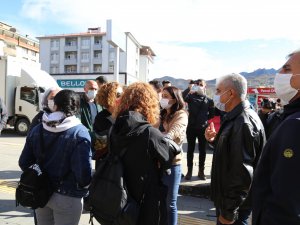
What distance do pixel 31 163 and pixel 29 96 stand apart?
12.1 meters

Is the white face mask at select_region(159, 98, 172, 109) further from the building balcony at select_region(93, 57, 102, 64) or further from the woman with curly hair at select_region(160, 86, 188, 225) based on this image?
the building balcony at select_region(93, 57, 102, 64)

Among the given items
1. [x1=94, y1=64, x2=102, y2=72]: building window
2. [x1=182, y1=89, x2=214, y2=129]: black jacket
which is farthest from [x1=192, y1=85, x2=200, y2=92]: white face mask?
[x1=94, y1=64, x2=102, y2=72]: building window

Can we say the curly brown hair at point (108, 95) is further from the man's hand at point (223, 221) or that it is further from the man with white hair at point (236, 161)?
the man's hand at point (223, 221)

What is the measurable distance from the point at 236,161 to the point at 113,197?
1.00 m

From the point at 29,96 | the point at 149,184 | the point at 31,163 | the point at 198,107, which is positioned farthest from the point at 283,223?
the point at 29,96

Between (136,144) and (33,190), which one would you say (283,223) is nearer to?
(136,144)

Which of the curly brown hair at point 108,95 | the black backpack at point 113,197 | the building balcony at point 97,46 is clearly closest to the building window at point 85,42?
the building balcony at point 97,46

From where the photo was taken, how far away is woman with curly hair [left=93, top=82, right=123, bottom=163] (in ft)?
12.2

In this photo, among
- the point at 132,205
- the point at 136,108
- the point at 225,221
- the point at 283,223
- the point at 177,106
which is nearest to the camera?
the point at 283,223

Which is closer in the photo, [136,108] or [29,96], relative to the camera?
[136,108]

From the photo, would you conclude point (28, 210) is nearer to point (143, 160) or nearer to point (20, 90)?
point (143, 160)

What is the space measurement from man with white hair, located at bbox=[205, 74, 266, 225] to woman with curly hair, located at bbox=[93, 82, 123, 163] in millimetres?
1390

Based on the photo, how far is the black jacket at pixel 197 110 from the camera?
6.62 m

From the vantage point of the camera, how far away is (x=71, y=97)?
2781 millimetres
